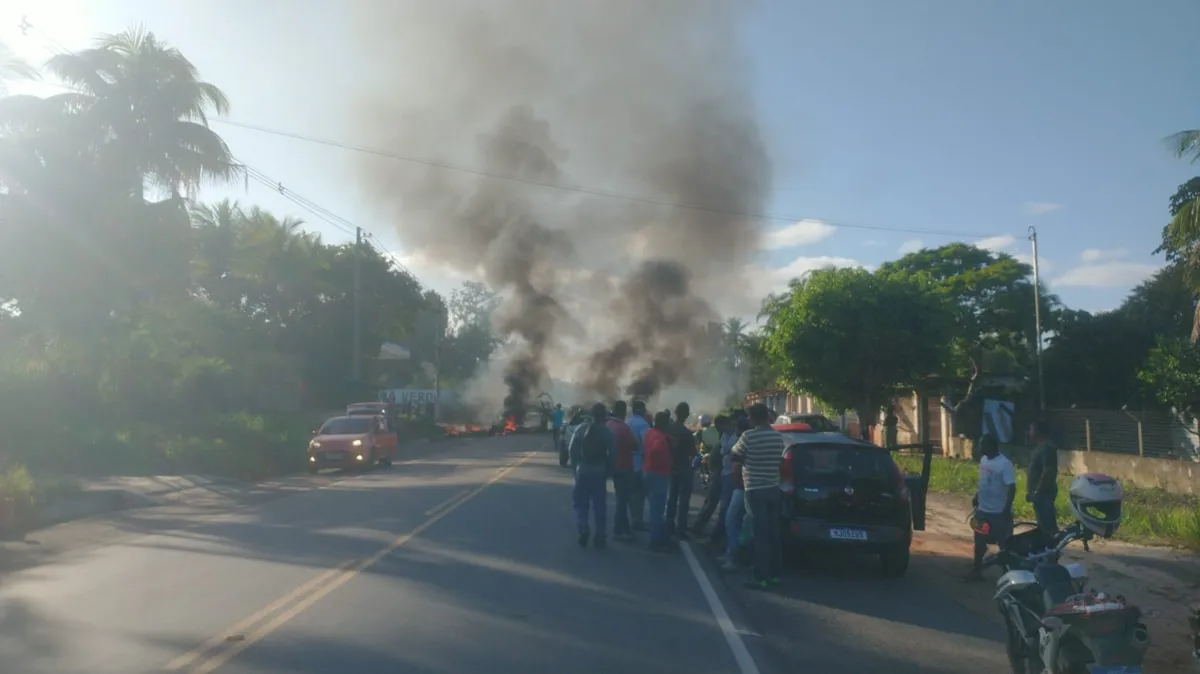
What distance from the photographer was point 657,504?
12.5 m

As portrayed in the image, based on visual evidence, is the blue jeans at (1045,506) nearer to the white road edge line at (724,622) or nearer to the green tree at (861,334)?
the white road edge line at (724,622)

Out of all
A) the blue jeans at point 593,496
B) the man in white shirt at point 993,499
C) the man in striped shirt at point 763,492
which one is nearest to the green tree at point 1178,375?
the man in white shirt at point 993,499

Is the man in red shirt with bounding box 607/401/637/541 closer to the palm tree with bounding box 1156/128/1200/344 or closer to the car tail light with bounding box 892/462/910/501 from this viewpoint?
the car tail light with bounding box 892/462/910/501

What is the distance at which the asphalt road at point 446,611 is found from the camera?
695 centimetres

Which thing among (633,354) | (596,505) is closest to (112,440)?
(596,505)

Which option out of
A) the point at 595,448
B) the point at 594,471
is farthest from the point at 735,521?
the point at 595,448

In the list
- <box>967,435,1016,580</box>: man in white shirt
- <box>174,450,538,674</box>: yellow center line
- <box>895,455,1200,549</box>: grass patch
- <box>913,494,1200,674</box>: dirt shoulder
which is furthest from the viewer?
<box>895,455,1200,549</box>: grass patch

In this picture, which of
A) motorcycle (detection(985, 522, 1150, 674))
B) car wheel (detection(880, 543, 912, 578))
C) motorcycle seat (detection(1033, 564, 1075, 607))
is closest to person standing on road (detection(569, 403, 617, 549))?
car wheel (detection(880, 543, 912, 578))

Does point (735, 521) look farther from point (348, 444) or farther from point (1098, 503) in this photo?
point (348, 444)

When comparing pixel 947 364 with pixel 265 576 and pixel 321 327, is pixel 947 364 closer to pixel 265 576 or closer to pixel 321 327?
pixel 265 576

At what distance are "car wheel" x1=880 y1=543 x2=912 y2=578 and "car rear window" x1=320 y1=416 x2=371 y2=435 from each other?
19.2 meters

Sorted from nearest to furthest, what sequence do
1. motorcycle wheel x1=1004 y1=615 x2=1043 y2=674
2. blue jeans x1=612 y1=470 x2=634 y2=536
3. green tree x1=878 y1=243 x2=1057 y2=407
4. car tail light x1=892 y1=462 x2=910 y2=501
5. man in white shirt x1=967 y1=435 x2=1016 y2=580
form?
motorcycle wheel x1=1004 y1=615 x2=1043 y2=674, man in white shirt x1=967 y1=435 x2=1016 y2=580, car tail light x1=892 y1=462 x2=910 y2=501, blue jeans x1=612 y1=470 x2=634 y2=536, green tree x1=878 y1=243 x2=1057 y2=407

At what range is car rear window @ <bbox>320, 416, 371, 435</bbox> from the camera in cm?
2794

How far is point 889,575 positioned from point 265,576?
6.32 metres
